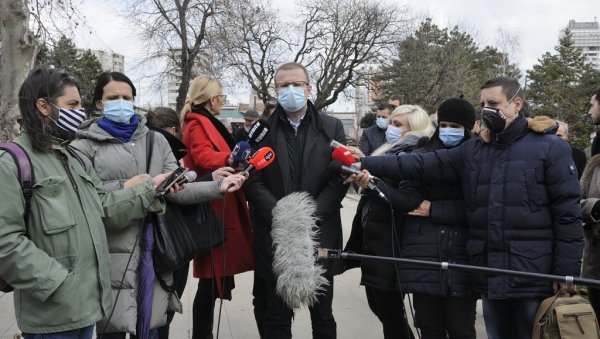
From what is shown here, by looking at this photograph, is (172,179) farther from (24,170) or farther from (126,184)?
(24,170)

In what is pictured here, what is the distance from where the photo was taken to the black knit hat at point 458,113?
3720 millimetres

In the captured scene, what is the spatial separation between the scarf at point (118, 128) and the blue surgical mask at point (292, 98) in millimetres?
963

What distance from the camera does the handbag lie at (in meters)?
3.37

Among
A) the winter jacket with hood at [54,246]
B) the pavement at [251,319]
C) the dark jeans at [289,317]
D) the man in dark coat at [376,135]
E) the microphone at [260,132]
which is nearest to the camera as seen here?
the winter jacket with hood at [54,246]

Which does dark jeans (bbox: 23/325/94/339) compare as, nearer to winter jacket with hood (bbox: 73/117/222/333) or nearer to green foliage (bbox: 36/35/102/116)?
winter jacket with hood (bbox: 73/117/222/333)

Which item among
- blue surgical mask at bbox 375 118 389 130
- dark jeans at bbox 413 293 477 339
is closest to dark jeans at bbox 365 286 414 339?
dark jeans at bbox 413 293 477 339

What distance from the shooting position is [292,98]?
370 cm

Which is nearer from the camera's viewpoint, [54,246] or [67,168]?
[54,246]

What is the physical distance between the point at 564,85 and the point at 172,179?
39322mm

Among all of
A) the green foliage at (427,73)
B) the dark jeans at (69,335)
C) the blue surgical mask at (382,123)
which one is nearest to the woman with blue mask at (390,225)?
the dark jeans at (69,335)

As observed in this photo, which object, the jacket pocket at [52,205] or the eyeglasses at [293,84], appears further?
the eyeglasses at [293,84]

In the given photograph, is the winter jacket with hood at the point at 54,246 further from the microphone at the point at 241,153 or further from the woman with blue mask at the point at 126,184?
the microphone at the point at 241,153

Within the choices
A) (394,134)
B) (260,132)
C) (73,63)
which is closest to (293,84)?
(260,132)

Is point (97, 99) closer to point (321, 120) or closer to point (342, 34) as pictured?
point (321, 120)
